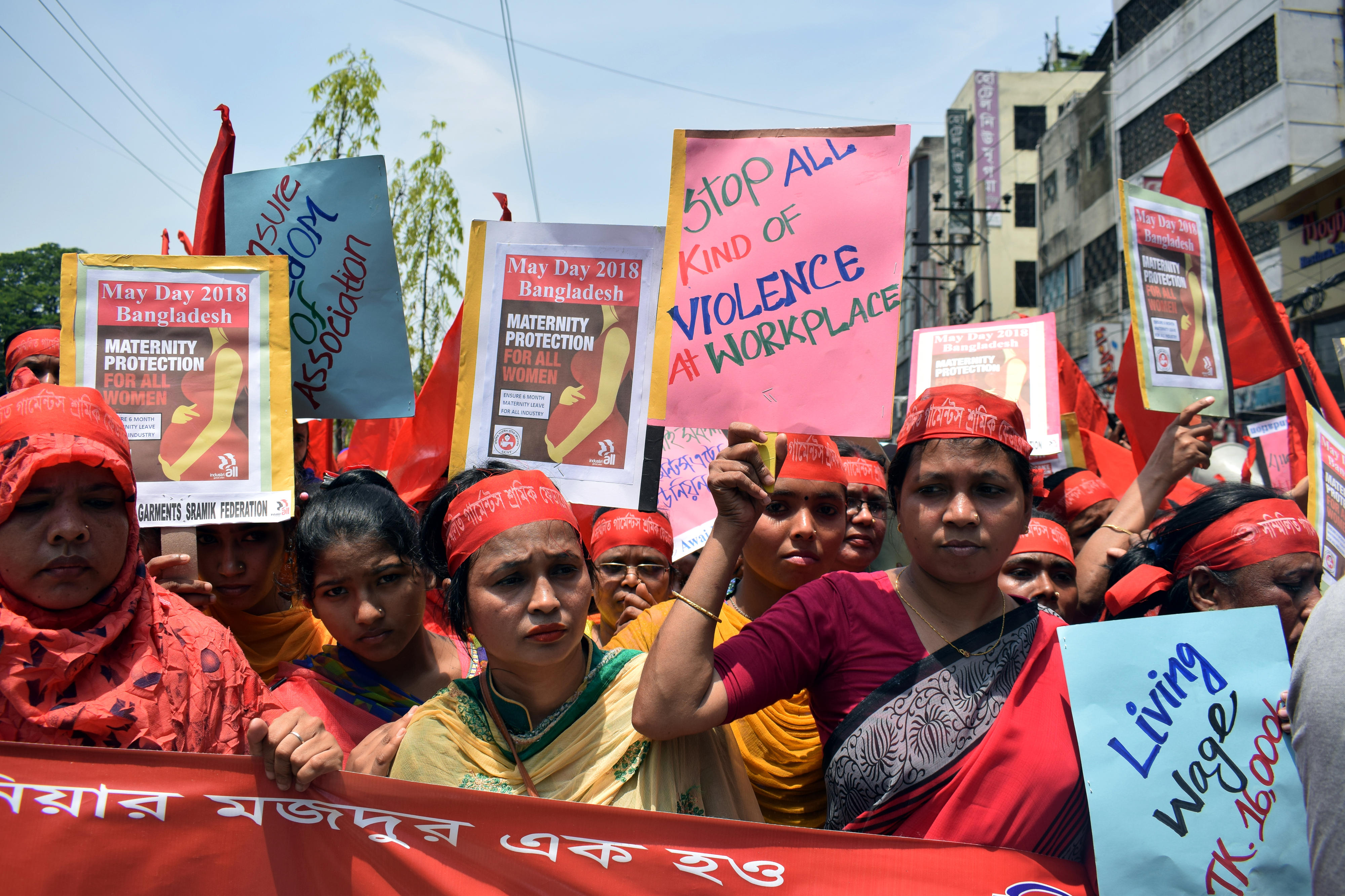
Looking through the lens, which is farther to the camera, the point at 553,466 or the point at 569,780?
the point at 553,466

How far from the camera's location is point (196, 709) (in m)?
2.14

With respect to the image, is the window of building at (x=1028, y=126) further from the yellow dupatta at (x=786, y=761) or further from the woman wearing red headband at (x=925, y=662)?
the woman wearing red headband at (x=925, y=662)

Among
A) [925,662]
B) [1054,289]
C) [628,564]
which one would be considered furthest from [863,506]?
[1054,289]

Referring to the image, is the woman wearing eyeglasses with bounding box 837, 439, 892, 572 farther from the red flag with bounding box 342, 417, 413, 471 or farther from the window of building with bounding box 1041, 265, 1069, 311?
the window of building with bounding box 1041, 265, 1069, 311

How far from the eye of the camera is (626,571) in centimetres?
399

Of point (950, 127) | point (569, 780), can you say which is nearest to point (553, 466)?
point (569, 780)

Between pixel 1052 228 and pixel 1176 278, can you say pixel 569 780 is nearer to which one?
pixel 1176 278

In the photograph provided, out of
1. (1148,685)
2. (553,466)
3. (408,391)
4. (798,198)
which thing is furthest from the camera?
(408,391)

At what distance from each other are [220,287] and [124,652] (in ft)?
4.47

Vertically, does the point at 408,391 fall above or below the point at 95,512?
above

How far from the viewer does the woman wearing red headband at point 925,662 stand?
190cm

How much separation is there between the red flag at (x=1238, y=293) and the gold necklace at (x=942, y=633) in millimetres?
2134

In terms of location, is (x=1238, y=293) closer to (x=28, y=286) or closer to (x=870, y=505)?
(x=870, y=505)

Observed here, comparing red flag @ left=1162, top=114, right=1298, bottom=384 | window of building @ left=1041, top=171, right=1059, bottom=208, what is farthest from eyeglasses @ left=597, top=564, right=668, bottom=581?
window of building @ left=1041, top=171, right=1059, bottom=208
